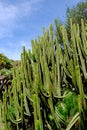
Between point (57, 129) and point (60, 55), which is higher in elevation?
point (60, 55)

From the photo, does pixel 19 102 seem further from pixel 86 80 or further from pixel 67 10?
pixel 67 10

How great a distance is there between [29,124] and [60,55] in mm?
Answer: 1492

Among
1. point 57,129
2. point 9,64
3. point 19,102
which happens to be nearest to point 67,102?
point 57,129

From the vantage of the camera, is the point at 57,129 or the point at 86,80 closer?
the point at 57,129

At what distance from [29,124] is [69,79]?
3.89 ft

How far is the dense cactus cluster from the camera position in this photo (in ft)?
15.8

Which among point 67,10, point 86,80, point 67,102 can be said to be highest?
point 67,10

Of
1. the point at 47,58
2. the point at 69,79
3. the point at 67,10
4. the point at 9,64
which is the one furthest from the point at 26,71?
the point at 67,10

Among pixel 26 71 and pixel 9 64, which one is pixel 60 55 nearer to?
pixel 26 71

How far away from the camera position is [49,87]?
4.68 meters

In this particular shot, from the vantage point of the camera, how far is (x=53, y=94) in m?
4.90

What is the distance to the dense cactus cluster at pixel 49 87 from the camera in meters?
4.81

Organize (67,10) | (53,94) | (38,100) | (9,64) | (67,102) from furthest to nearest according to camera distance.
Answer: (67,10) < (9,64) < (67,102) < (53,94) < (38,100)

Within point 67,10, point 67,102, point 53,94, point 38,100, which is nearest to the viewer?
point 38,100
